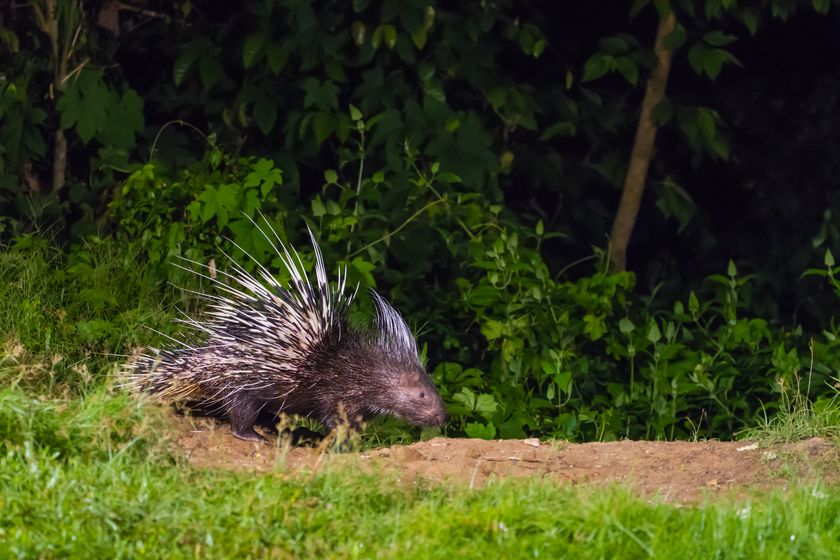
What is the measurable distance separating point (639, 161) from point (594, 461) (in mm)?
3078

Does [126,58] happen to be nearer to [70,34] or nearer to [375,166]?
[70,34]

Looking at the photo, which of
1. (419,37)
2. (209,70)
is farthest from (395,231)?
(209,70)

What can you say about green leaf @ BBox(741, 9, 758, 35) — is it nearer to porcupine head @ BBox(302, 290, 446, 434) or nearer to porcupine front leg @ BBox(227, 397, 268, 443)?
porcupine head @ BBox(302, 290, 446, 434)

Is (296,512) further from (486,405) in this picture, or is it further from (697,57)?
(697,57)

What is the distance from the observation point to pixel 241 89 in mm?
7332

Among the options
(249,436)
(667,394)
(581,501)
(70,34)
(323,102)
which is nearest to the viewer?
(581,501)

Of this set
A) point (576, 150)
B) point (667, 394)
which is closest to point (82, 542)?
point (667, 394)

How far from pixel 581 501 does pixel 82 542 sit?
4.26 feet

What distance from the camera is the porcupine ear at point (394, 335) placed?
5574 mm

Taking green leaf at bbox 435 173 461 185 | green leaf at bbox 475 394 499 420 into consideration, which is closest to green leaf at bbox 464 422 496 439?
green leaf at bbox 475 394 499 420

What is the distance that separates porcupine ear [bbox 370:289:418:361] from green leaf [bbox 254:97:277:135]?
1.71 m

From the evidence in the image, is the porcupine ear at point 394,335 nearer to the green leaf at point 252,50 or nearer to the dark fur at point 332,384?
the dark fur at point 332,384

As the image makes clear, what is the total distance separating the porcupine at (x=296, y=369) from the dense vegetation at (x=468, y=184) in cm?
45

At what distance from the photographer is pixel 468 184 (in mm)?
7062
